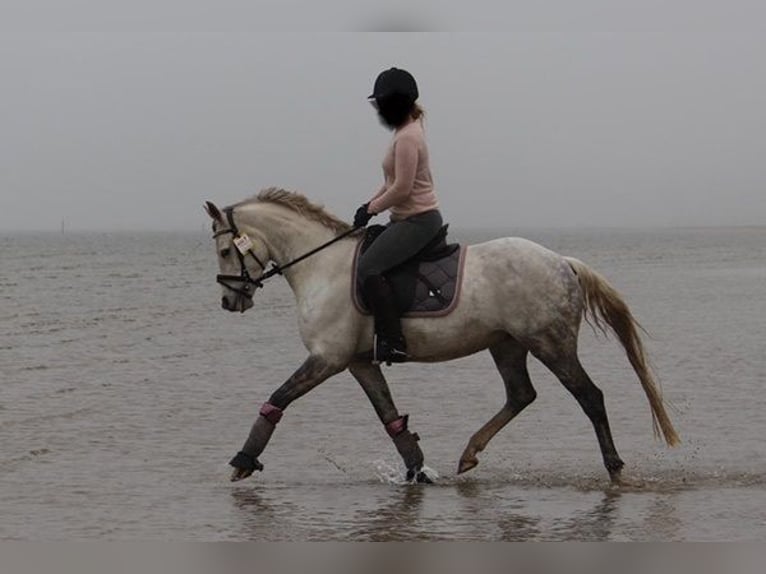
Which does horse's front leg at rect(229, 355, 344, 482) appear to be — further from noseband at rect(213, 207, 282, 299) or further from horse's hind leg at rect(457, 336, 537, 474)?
horse's hind leg at rect(457, 336, 537, 474)

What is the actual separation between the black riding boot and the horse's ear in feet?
3.98

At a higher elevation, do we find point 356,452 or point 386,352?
point 386,352

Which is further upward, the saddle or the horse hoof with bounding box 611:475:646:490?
the saddle

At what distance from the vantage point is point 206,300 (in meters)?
44.6

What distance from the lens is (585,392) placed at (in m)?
10.5

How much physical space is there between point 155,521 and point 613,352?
581 inches

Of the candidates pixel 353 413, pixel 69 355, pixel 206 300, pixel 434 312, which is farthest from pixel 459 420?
pixel 206 300

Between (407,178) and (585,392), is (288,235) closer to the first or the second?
(407,178)

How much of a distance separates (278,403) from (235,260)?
1.12 meters

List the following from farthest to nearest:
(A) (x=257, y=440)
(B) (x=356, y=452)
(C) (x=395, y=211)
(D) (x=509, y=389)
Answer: (B) (x=356, y=452)
(D) (x=509, y=389)
(A) (x=257, y=440)
(C) (x=395, y=211)

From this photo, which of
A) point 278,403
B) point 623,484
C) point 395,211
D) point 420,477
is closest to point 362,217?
point 395,211

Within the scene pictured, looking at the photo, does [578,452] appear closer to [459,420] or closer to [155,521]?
[459,420]

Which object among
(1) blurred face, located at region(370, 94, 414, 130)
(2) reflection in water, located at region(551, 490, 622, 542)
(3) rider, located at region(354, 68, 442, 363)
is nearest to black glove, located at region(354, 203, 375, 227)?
(3) rider, located at region(354, 68, 442, 363)

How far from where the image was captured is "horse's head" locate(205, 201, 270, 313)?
10.5 meters
